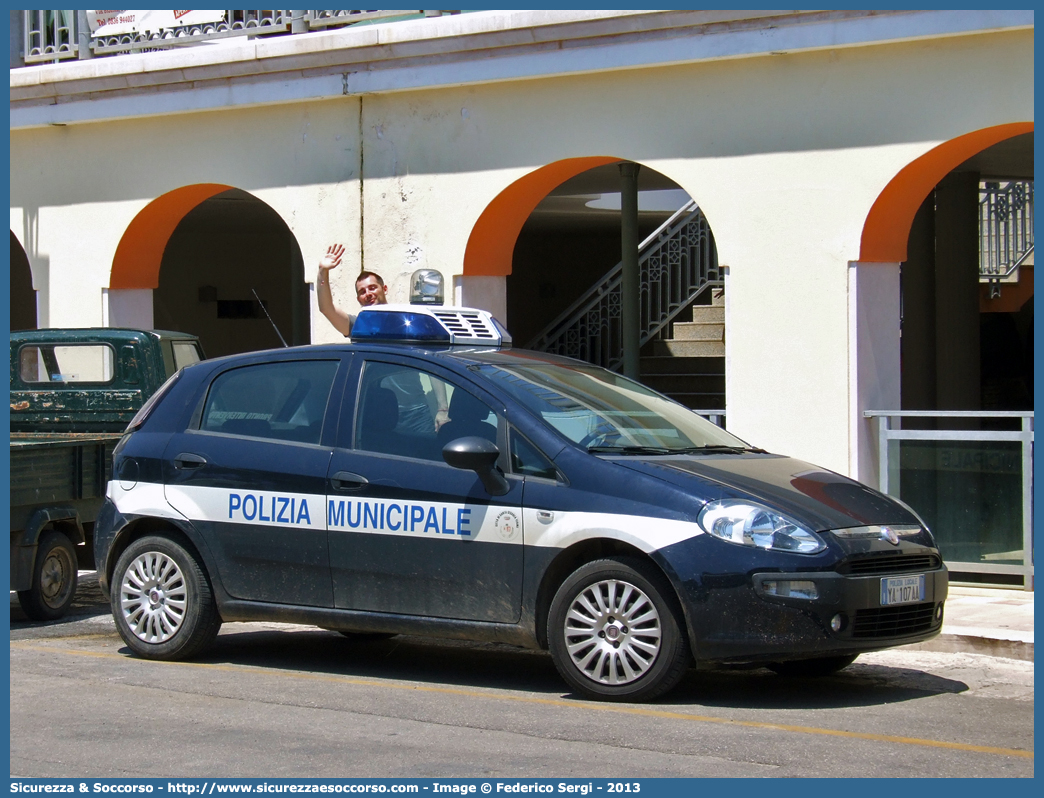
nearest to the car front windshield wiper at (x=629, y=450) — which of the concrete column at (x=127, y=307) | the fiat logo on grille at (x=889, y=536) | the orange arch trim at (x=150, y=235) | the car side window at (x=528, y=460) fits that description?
the car side window at (x=528, y=460)

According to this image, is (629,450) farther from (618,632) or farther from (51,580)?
(51,580)

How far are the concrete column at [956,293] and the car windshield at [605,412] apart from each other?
973 centimetres

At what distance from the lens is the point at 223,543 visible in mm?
7328

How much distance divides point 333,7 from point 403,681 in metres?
7.07

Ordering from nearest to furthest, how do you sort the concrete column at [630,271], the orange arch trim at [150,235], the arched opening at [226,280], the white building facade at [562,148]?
the white building facade at [562,148] < the orange arch trim at [150,235] < the concrete column at [630,271] < the arched opening at [226,280]

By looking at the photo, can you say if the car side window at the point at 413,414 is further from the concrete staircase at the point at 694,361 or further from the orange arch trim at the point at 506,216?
the concrete staircase at the point at 694,361

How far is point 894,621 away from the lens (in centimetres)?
643

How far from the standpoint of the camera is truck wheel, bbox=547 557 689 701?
6266 millimetres

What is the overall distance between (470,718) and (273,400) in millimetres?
2130

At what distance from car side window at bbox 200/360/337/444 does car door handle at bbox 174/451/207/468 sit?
0.57 ft

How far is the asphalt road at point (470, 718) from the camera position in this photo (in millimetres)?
5312

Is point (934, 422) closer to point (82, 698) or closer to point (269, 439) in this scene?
point (269, 439)

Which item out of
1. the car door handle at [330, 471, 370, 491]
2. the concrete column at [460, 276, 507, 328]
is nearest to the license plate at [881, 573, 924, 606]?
the car door handle at [330, 471, 370, 491]

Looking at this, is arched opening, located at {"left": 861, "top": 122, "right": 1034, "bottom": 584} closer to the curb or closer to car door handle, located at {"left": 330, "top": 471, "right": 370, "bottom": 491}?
the curb
